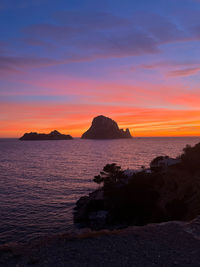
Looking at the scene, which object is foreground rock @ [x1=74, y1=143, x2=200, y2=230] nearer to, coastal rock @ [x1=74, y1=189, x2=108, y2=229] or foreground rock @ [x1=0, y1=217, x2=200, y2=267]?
coastal rock @ [x1=74, y1=189, x2=108, y2=229]

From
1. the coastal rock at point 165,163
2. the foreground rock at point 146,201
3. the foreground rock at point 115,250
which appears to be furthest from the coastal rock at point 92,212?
the foreground rock at point 115,250

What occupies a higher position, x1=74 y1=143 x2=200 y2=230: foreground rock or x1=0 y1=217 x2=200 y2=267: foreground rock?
x1=0 y1=217 x2=200 y2=267: foreground rock

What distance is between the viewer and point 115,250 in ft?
37.8

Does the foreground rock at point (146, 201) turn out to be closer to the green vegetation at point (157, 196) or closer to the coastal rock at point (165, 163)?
the green vegetation at point (157, 196)

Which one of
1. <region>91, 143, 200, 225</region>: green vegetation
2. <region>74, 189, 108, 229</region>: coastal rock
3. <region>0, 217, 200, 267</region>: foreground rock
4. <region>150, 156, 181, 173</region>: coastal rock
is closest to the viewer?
<region>0, 217, 200, 267</region>: foreground rock

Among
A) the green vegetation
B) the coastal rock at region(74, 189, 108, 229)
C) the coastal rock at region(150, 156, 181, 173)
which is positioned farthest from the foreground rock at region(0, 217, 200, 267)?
the coastal rock at region(150, 156, 181, 173)

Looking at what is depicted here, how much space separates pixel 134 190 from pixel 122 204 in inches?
151

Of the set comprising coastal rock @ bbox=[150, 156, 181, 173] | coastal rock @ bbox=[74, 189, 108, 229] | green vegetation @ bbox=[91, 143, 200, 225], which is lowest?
coastal rock @ bbox=[74, 189, 108, 229]

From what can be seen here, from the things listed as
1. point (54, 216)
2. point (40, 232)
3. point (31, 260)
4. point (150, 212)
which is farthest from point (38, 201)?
point (31, 260)

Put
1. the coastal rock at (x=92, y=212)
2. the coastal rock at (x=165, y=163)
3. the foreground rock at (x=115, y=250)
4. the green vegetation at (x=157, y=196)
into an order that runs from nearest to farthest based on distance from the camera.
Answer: the foreground rock at (x=115, y=250) < the green vegetation at (x=157, y=196) < the coastal rock at (x=92, y=212) < the coastal rock at (x=165, y=163)

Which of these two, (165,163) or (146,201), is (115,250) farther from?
(165,163)

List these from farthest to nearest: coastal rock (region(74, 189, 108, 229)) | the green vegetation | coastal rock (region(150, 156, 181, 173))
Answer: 1. coastal rock (region(150, 156, 181, 173))
2. coastal rock (region(74, 189, 108, 229))
3. the green vegetation

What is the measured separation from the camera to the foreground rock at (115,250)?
33.8ft

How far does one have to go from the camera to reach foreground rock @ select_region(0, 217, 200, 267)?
10.3 metres
